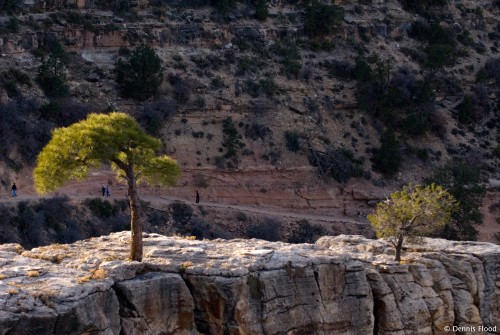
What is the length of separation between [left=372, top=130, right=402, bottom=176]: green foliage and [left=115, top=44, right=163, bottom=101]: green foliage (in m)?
15.5

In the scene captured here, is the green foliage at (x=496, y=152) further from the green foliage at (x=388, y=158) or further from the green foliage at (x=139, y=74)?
the green foliage at (x=139, y=74)

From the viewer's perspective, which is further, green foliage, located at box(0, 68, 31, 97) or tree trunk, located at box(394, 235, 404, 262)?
green foliage, located at box(0, 68, 31, 97)

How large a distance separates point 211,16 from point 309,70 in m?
8.04

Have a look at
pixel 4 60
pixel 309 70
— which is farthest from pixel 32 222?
pixel 309 70

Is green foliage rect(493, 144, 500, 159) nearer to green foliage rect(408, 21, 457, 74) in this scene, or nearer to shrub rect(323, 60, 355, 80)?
green foliage rect(408, 21, 457, 74)

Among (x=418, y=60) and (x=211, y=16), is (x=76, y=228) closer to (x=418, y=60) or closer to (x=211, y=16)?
(x=211, y=16)

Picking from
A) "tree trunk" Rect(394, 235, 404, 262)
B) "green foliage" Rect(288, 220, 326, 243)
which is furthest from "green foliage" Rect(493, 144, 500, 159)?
"tree trunk" Rect(394, 235, 404, 262)

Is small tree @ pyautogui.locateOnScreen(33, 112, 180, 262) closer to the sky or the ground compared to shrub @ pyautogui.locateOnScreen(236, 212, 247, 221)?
closer to the sky

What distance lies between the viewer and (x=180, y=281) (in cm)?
2211

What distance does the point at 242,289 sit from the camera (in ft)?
73.3

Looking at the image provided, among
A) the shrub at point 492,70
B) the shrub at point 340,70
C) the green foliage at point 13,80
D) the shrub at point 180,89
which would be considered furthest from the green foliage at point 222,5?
the shrub at point 492,70

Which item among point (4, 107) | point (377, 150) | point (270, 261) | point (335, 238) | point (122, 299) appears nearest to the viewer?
point (122, 299)

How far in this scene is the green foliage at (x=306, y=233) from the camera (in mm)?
51594

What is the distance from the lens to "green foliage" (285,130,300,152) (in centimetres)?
5788
